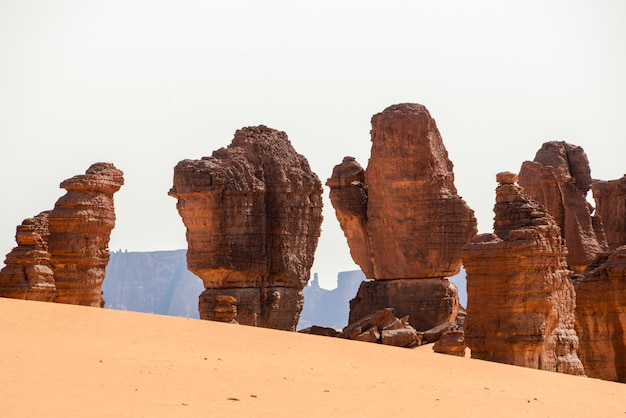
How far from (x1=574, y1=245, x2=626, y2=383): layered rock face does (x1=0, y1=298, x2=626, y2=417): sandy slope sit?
7197mm

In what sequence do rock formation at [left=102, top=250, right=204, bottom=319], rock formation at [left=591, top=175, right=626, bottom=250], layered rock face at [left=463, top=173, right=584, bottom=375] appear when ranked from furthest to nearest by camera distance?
rock formation at [left=102, top=250, right=204, bottom=319], rock formation at [left=591, top=175, right=626, bottom=250], layered rock face at [left=463, top=173, right=584, bottom=375]

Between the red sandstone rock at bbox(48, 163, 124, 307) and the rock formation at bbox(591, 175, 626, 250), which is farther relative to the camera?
the rock formation at bbox(591, 175, 626, 250)

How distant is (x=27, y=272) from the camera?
23938 millimetres

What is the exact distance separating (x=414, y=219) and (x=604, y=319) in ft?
21.4

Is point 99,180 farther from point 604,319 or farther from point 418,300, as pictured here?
point 604,319

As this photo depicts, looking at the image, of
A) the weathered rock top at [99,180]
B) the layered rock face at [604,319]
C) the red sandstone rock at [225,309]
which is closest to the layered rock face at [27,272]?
the weathered rock top at [99,180]

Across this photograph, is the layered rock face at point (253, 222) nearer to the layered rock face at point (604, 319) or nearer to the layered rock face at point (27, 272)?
the layered rock face at point (27, 272)

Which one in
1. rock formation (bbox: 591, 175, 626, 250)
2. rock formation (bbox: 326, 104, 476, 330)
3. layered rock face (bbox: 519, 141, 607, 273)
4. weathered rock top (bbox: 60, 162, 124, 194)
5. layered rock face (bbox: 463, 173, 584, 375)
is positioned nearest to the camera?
layered rock face (bbox: 463, 173, 584, 375)

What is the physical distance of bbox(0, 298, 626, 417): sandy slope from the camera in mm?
13086

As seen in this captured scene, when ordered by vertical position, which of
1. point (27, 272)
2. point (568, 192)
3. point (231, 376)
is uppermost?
point (568, 192)

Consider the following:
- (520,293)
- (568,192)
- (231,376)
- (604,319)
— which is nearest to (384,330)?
(604,319)

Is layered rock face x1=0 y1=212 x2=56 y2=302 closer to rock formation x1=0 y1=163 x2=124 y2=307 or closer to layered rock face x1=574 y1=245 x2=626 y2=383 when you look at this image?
rock formation x1=0 y1=163 x2=124 y2=307

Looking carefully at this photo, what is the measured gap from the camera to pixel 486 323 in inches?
853

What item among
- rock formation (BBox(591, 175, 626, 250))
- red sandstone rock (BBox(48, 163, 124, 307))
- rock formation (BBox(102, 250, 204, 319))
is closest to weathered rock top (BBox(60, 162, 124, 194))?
red sandstone rock (BBox(48, 163, 124, 307))
